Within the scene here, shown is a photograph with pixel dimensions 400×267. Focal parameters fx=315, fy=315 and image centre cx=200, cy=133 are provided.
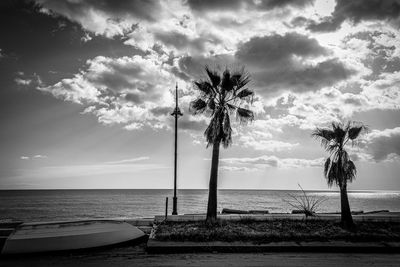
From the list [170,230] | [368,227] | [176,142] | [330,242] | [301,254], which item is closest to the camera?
[301,254]

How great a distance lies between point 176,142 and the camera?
60.7ft

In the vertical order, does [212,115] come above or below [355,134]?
above

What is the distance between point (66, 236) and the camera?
30.9 ft

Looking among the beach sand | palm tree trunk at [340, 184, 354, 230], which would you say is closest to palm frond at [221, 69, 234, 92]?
palm tree trunk at [340, 184, 354, 230]

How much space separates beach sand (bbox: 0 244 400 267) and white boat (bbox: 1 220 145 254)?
25 centimetres

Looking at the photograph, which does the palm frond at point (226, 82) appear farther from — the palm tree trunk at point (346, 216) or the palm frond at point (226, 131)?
the palm tree trunk at point (346, 216)

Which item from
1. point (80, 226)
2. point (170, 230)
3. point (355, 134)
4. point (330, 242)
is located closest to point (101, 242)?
point (80, 226)

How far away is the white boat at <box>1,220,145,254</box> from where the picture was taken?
29.4ft

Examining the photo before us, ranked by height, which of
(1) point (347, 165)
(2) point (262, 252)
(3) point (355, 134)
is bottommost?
(2) point (262, 252)

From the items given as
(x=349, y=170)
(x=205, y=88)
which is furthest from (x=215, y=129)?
(x=349, y=170)

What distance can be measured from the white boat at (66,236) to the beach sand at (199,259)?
0.25 m

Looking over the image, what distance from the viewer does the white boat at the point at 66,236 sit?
8953mm

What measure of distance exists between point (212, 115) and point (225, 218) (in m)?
4.78

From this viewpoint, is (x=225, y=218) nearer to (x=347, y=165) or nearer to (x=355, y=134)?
(x=347, y=165)
